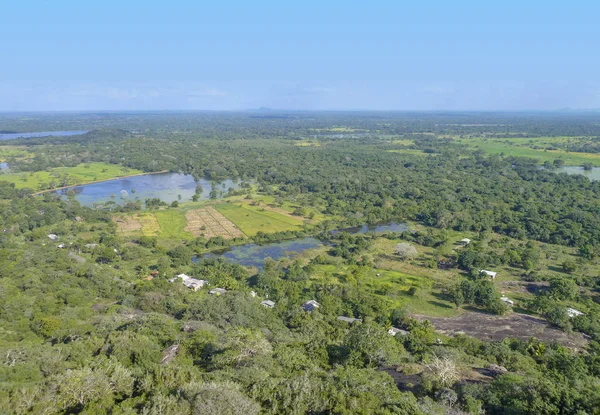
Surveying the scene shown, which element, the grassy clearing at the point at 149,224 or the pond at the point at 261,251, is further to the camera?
the grassy clearing at the point at 149,224

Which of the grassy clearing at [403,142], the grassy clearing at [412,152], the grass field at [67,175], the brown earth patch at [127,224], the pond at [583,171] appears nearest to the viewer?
the brown earth patch at [127,224]

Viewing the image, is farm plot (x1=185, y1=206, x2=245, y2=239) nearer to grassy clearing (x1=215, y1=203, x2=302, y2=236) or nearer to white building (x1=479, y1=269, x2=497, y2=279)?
grassy clearing (x1=215, y1=203, x2=302, y2=236)

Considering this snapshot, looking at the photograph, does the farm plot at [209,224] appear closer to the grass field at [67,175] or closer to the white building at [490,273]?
the white building at [490,273]

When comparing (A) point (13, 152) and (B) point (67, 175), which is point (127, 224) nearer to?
(B) point (67, 175)

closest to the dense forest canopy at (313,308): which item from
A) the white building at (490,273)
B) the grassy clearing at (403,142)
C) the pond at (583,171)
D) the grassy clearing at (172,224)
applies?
the grassy clearing at (172,224)

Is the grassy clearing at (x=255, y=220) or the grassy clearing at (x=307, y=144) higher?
the grassy clearing at (x=307, y=144)

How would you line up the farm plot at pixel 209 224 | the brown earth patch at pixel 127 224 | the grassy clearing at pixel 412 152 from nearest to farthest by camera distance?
the farm plot at pixel 209 224
the brown earth patch at pixel 127 224
the grassy clearing at pixel 412 152

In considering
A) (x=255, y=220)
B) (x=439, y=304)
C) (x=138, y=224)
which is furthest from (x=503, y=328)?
(x=138, y=224)
